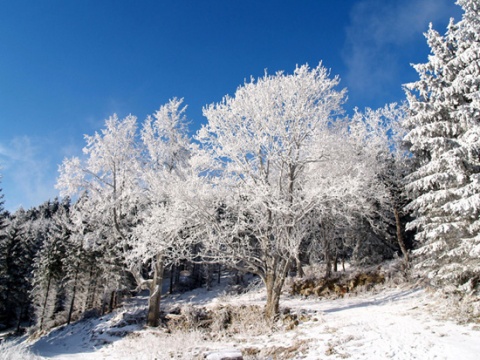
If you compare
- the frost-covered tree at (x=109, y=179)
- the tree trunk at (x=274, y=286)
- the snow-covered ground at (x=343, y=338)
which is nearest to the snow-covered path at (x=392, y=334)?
the snow-covered ground at (x=343, y=338)

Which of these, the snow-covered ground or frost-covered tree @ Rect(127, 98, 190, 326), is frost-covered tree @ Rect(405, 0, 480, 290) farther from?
frost-covered tree @ Rect(127, 98, 190, 326)

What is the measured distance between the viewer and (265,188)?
39.5ft

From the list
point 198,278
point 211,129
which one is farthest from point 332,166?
point 198,278

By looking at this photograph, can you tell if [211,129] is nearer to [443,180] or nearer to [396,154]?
[443,180]

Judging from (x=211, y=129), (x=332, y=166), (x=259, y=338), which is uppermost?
(x=211, y=129)

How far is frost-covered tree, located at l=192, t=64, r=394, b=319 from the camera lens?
12.9 m

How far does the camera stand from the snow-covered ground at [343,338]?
294 inches

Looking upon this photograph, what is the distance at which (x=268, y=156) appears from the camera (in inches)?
516

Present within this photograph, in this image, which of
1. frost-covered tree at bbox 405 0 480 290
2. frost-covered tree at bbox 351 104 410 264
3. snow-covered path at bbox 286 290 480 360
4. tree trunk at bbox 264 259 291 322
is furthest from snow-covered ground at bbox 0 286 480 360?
frost-covered tree at bbox 351 104 410 264

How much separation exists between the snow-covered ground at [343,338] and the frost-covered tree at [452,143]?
5.99 ft

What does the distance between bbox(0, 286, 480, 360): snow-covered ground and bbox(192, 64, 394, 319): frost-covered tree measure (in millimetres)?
2573

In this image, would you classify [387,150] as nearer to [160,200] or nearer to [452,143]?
[452,143]

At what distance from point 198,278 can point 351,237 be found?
86.5 ft

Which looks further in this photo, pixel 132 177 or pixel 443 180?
pixel 132 177
